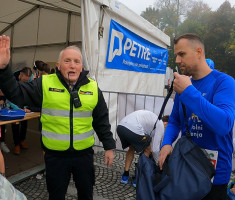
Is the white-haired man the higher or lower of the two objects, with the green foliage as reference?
lower

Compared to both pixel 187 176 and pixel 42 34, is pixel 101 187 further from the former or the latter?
pixel 42 34

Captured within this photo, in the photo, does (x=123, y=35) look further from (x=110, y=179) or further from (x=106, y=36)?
(x=110, y=179)

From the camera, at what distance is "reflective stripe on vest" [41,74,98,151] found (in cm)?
196

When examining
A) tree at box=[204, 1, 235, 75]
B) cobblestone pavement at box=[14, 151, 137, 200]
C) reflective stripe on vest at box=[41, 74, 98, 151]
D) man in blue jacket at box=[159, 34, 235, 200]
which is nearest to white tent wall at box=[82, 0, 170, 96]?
cobblestone pavement at box=[14, 151, 137, 200]

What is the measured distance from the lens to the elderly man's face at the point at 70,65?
6.59 ft

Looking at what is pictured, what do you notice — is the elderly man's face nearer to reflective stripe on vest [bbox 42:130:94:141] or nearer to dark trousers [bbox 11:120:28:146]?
reflective stripe on vest [bbox 42:130:94:141]

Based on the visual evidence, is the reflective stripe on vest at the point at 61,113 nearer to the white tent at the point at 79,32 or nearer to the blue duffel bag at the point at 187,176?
the blue duffel bag at the point at 187,176

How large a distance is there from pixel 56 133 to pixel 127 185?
2.05 meters

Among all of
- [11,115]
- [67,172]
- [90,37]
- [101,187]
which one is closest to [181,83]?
[67,172]

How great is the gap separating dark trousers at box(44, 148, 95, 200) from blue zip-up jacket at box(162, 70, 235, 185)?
106 cm

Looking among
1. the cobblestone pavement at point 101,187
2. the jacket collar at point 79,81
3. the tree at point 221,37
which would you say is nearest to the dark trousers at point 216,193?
the jacket collar at point 79,81

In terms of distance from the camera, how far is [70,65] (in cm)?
200

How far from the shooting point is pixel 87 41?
159 inches

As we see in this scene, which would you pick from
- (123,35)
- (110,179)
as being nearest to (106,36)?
(123,35)
